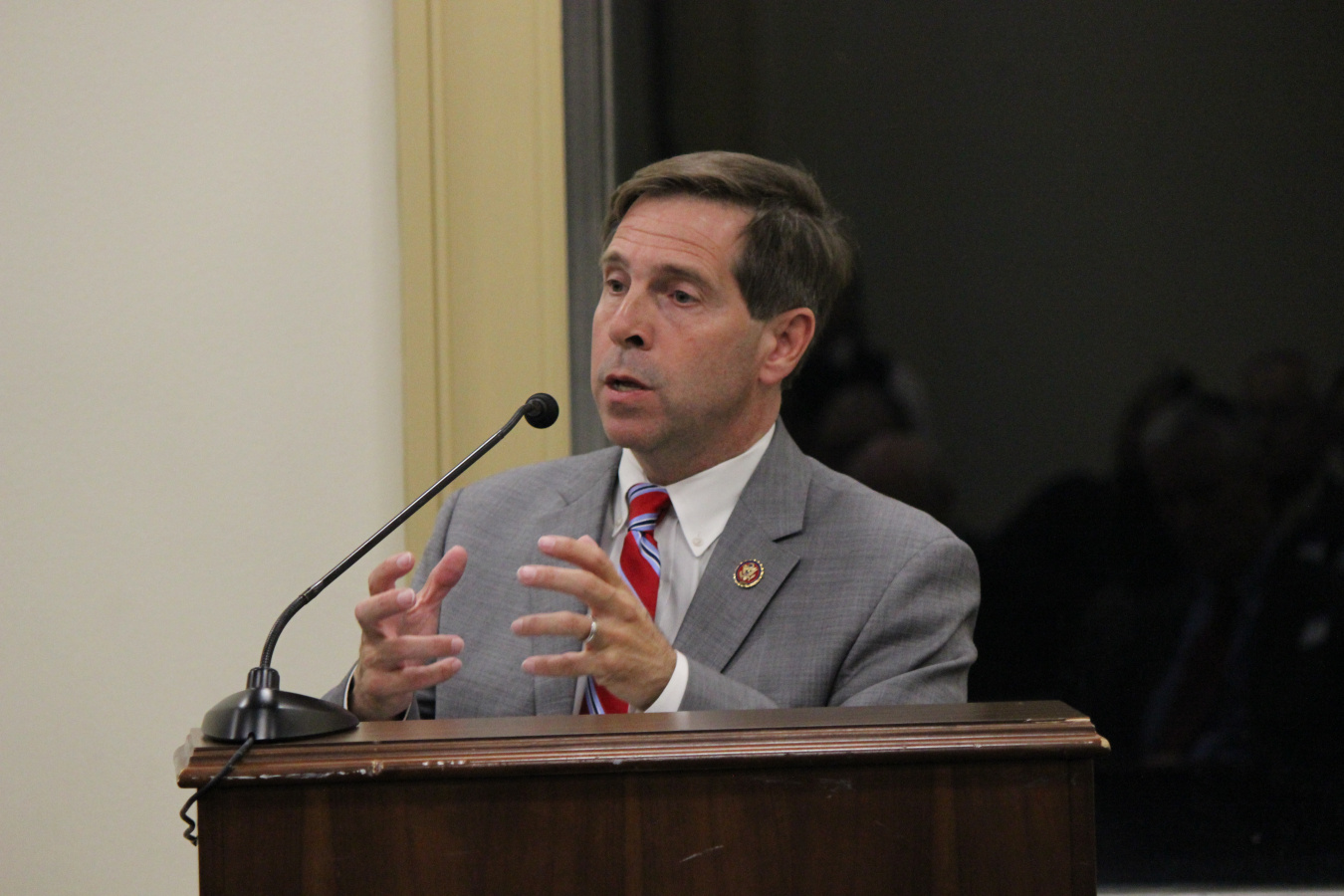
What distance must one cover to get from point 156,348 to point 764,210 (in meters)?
1.14

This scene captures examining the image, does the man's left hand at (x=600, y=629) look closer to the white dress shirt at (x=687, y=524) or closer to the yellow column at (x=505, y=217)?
the white dress shirt at (x=687, y=524)

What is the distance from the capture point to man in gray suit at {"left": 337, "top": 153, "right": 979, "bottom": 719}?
1.54 m

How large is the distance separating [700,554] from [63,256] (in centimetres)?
132

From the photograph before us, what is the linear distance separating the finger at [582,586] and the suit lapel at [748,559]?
→ 0.34m

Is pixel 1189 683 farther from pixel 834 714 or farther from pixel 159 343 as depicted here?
pixel 159 343

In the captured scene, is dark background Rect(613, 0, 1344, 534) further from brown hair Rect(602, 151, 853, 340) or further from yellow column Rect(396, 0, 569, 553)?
brown hair Rect(602, 151, 853, 340)

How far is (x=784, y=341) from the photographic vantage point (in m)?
1.81

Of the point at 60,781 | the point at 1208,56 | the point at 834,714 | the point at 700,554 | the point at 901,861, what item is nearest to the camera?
the point at 901,861

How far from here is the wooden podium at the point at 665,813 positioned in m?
0.90

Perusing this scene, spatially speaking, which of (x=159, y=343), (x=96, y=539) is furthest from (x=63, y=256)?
(x=96, y=539)

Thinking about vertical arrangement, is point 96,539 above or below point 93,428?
below

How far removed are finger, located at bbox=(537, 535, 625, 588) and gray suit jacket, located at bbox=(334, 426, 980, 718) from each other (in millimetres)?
272

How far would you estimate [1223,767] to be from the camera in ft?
7.95

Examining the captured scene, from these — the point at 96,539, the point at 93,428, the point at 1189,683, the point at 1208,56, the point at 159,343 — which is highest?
the point at 1208,56
